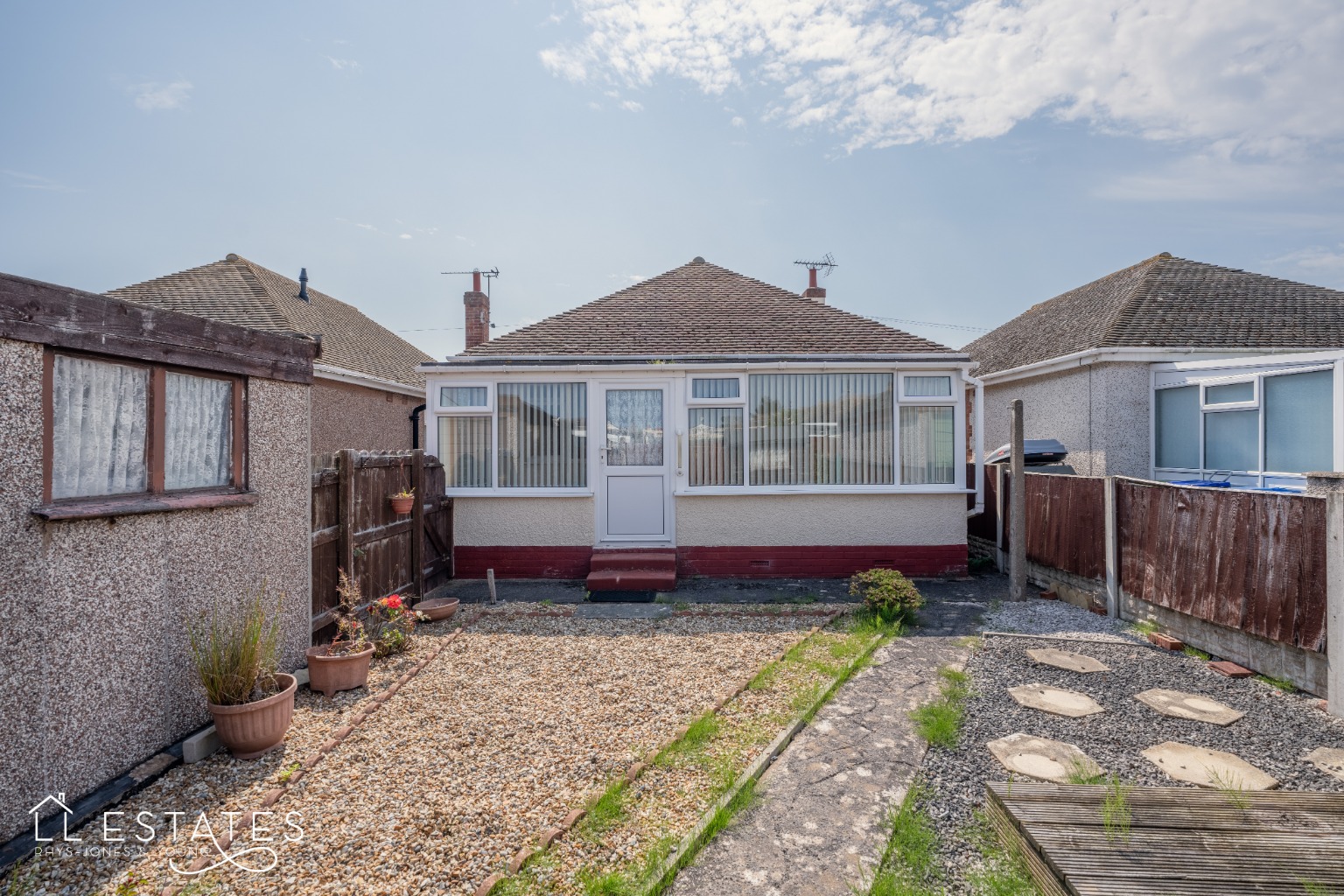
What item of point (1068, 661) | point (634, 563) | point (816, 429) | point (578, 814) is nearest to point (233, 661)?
point (578, 814)

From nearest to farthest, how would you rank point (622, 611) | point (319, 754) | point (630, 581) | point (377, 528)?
1. point (319, 754)
2. point (377, 528)
3. point (622, 611)
4. point (630, 581)

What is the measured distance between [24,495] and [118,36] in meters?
Answer: 6.04

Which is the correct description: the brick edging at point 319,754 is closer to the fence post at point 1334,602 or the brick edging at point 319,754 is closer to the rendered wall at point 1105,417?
the fence post at point 1334,602

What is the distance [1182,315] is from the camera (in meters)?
10.7

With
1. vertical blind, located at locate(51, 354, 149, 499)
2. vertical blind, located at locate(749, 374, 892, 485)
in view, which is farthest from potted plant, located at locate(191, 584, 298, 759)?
vertical blind, located at locate(749, 374, 892, 485)

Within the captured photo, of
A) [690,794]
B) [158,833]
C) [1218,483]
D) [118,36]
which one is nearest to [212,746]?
[158,833]

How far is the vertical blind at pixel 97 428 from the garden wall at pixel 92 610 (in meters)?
0.15

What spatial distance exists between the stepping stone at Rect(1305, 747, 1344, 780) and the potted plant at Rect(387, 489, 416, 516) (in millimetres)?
7295

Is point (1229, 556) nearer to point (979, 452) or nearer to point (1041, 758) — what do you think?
point (1041, 758)

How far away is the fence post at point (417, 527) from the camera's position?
23.5ft

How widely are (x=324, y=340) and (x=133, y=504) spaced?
1108 cm

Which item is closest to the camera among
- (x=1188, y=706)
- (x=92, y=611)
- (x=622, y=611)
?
(x=92, y=611)

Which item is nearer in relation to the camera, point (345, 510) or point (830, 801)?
point (830, 801)

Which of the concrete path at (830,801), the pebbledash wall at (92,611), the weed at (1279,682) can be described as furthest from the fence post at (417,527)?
the weed at (1279,682)
